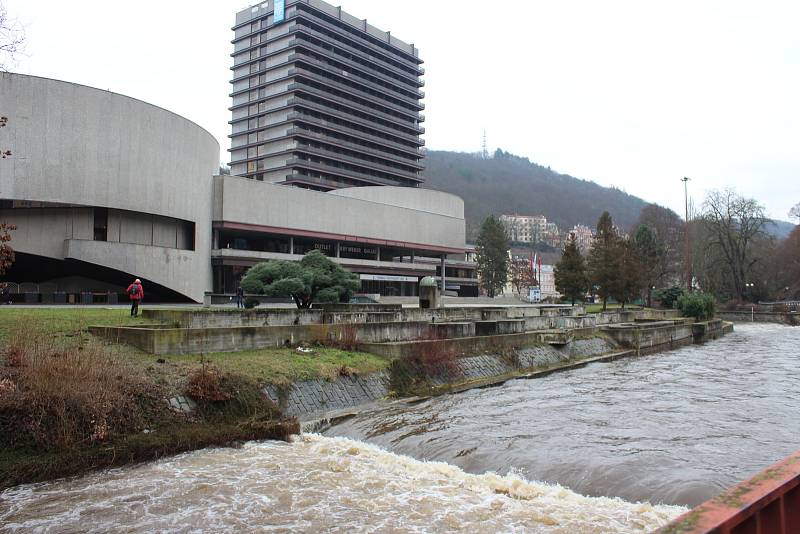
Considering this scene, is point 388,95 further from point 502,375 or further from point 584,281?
point 502,375

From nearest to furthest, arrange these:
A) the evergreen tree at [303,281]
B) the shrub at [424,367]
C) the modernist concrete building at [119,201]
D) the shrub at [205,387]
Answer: the shrub at [205,387], the shrub at [424,367], the evergreen tree at [303,281], the modernist concrete building at [119,201]

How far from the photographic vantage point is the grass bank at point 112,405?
1048 cm

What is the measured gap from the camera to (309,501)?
30.6ft

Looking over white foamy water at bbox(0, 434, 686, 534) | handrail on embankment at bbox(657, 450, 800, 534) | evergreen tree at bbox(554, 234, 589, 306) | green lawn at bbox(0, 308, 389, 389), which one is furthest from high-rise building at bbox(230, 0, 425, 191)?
handrail on embankment at bbox(657, 450, 800, 534)

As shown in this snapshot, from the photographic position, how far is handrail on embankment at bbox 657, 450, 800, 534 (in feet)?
9.34

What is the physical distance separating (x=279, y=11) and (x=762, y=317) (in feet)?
298

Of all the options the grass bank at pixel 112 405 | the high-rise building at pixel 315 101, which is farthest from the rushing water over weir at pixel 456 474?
the high-rise building at pixel 315 101

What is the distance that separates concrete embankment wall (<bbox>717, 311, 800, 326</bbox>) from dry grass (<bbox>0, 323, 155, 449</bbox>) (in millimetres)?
66627

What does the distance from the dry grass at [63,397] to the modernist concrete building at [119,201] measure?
32.8 m

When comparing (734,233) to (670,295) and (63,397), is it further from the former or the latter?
(63,397)

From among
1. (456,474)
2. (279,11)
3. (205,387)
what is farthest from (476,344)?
(279,11)

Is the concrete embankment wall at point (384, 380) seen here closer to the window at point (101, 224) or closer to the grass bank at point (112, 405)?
the grass bank at point (112, 405)

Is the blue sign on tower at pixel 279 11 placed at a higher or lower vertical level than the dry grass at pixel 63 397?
higher

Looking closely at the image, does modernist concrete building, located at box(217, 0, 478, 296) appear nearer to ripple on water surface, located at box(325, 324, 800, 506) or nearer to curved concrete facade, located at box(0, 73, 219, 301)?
curved concrete facade, located at box(0, 73, 219, 301)
